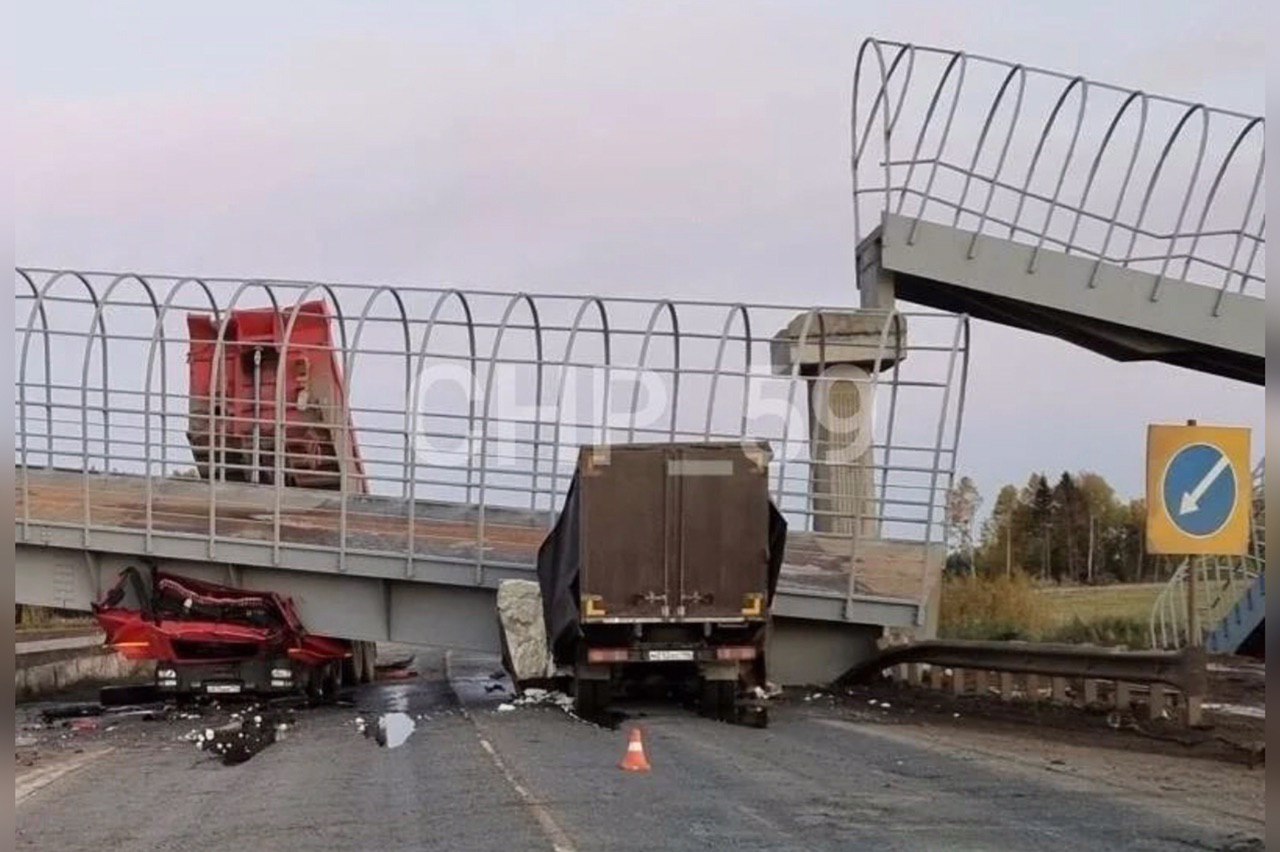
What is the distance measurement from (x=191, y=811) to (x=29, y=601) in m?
13.1

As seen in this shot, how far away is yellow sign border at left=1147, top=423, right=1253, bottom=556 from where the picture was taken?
49.5ft

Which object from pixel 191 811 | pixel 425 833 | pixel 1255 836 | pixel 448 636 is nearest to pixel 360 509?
pixel 448 636

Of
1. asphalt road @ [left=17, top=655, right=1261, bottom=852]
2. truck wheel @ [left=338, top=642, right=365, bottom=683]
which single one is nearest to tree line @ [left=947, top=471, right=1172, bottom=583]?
truck wheel @ [left=338, top=642, right=365, bottom=683]

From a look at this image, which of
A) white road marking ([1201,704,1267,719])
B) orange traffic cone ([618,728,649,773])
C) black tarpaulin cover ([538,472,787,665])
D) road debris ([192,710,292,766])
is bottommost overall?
road debris ([192,710,292,766])

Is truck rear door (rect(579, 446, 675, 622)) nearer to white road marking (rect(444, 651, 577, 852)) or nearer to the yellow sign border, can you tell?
white road marking (rect(444, 651, 577, 852))

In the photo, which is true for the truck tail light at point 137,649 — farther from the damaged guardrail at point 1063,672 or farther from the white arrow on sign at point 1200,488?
the white arrow on sign at point 1200,488

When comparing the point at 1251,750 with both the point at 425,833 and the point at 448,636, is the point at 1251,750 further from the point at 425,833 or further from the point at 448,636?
the point at 448,636

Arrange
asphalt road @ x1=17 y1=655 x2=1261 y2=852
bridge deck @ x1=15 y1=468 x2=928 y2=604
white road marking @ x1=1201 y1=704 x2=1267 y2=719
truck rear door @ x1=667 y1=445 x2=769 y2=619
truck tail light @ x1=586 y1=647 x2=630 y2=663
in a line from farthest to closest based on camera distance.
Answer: bridge deck @ x1=15 y1=468 x2=928 y2=604
truck tail light @ x1=586 y1=647 x2=630 y2=663
truck rear door @ x1=667 y1=445 x2=769 y2=619
white road marking @ x1=1201 y1=704 x2=1267 y2=719
asphalt road @ x1=17 y1=655 x2=1261 y2=852

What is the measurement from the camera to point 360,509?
1028 inches

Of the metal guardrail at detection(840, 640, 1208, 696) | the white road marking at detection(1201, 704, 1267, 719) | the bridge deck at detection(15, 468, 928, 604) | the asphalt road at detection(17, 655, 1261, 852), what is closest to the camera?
the asphalt road at detection(17, 655, 1261, 852)

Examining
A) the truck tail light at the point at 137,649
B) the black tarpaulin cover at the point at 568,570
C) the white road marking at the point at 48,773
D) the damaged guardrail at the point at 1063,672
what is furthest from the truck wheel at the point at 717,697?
the truck tail light at the point at 137,649

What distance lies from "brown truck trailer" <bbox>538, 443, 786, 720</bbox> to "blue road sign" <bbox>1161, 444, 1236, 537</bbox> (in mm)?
5173

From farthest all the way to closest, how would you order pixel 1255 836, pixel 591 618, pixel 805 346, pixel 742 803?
pixel 805 346 < pixel 591 618 < pixel 742 803 < pixel 1255 836

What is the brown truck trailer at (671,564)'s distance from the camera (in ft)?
62.6
